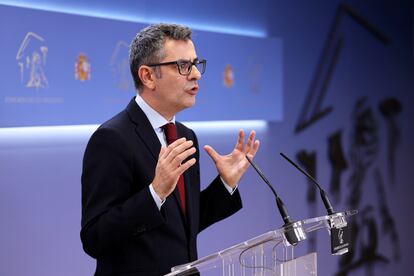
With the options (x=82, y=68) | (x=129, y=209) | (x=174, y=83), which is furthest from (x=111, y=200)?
(x=82, y=68)

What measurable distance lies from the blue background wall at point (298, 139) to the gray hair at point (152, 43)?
1054 mm

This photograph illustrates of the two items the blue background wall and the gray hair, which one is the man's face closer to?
the gray hair

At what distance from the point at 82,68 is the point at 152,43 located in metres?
1.29

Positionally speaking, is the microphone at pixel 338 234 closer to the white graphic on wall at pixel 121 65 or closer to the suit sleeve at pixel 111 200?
the suit sleeve at pixel 111 200

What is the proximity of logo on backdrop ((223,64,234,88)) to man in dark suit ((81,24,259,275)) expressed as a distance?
6.46 ft

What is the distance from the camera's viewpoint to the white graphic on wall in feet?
12.7

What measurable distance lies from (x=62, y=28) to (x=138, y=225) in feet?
5.36

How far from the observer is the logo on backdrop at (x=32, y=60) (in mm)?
3395

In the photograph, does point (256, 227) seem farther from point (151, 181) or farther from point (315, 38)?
point (151, 181)

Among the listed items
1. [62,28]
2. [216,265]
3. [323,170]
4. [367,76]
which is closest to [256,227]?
[323,170]

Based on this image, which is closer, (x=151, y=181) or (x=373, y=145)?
(x=151, y=181)

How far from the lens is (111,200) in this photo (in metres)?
2.25

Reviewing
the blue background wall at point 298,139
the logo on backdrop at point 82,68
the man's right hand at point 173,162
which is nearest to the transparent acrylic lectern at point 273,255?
the man's right hand at point 173,162

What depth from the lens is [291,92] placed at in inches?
203
